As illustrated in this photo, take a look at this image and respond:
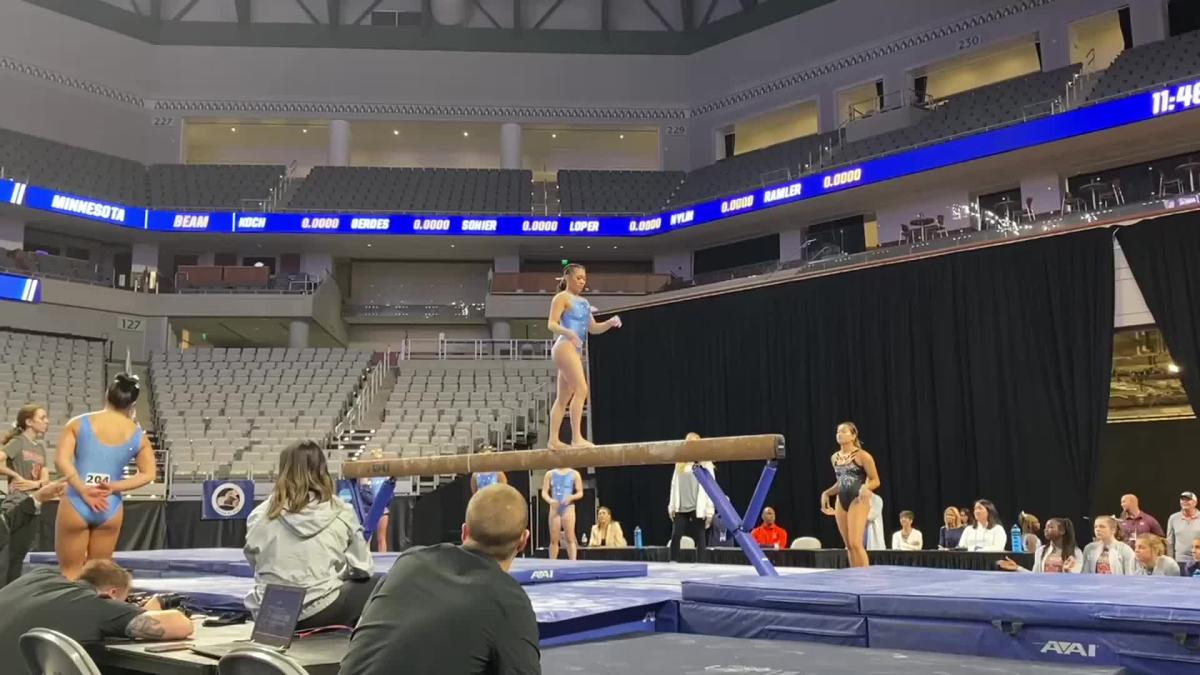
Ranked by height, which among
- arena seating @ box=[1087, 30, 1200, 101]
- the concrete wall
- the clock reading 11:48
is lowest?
the concrete wall

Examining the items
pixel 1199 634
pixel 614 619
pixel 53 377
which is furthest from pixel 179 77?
pixel 1199 634

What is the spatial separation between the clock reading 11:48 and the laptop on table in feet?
52.1

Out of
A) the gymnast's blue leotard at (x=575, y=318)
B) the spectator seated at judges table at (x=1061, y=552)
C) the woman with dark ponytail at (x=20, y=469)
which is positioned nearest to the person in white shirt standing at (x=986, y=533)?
the spectator seated at judges table at (x=1061, y=552)

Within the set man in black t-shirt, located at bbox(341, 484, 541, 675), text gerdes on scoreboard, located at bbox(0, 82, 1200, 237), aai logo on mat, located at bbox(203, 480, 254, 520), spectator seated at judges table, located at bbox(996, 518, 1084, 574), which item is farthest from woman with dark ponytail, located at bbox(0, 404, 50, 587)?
text gerdes on scoreboard, located at bbox(0, 82, 1200, 237)

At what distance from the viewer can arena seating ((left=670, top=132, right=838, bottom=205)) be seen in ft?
69.6

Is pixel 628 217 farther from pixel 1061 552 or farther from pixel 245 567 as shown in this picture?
pixel 245 567

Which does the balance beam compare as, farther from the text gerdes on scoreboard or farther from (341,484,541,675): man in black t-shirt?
the text gerdes on scoreboard

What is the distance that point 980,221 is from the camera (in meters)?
14.5

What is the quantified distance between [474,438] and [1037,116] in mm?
11641

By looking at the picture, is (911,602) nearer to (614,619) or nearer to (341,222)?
(614,619)

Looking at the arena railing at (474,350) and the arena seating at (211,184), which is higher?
the arena seating at (211,184)

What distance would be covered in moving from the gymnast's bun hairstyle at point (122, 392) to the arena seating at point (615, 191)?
734 inches

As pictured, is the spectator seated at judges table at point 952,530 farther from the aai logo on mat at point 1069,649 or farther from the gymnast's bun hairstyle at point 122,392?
the gymnast's bun hairstyle at point 122,392

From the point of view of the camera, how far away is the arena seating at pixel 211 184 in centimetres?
2266
